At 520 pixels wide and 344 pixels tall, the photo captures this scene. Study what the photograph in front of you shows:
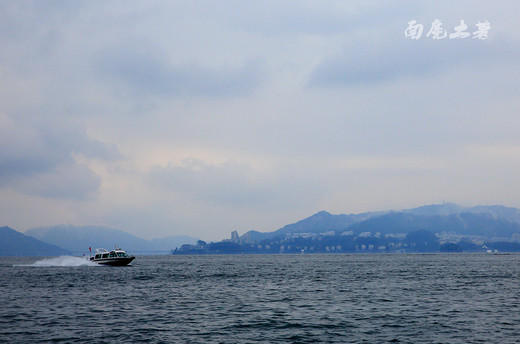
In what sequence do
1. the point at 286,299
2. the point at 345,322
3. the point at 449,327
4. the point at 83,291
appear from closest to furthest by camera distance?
the point at 449,327 → the point at 345,322 → the point at 286,299 → the point at 83,291

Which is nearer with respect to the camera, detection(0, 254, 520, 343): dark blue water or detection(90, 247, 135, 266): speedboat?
detection(0, 254, 520, 343): dark blue water

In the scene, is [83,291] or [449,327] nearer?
[449,327]

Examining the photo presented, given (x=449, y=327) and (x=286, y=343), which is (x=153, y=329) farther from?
(x=449, y=327)

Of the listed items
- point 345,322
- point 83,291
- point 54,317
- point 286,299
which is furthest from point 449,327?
point 83,291

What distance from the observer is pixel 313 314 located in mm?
48531

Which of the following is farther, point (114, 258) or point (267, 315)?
point (114, 258)

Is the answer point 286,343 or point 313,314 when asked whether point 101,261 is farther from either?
point 286,343

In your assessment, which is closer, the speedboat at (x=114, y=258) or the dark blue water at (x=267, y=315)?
the dark blue water at (x=267, y=315)

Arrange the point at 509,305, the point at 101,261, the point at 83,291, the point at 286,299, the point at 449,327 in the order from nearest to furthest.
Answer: the point at 449,327 → the point at 509,305 → the point at 286,299 → the point at 83,291 → the point at 101,261

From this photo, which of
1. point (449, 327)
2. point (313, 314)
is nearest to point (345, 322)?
point (313, 314)

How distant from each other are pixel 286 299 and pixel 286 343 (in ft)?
86.0

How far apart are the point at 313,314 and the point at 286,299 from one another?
1304cm

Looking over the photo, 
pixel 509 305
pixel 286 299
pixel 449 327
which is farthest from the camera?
pixel 286 299

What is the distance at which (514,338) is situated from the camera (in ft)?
118
